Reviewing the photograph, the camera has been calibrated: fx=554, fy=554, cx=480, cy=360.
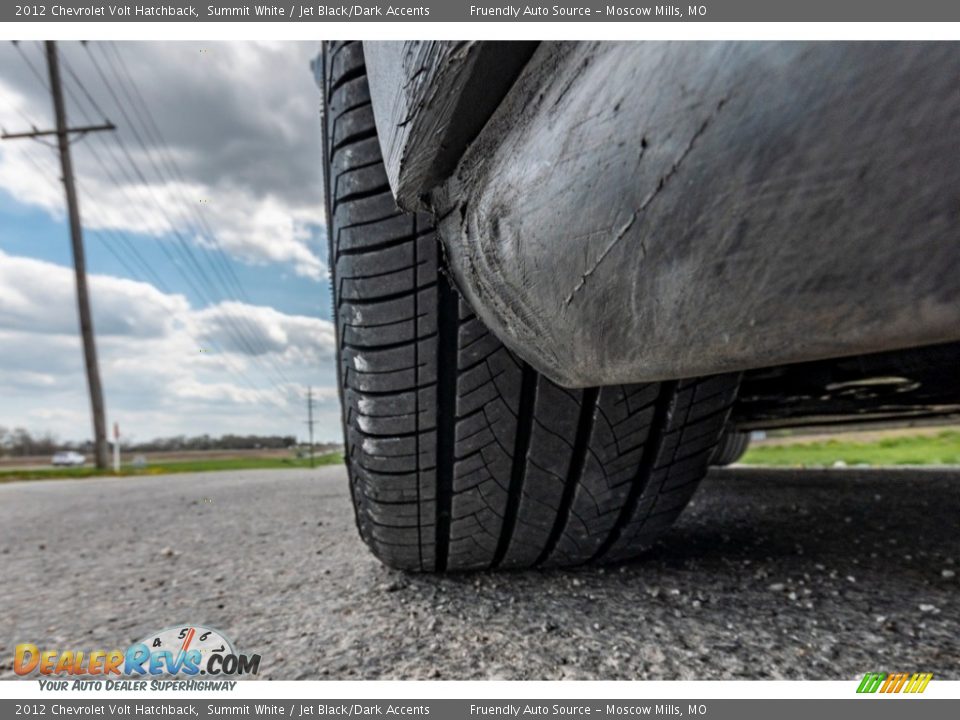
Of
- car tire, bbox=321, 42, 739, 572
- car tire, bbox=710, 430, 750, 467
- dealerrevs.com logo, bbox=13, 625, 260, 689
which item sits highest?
car tire, bbox=321, 42, 739, 572

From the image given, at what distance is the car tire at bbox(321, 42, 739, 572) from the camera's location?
2.00ft

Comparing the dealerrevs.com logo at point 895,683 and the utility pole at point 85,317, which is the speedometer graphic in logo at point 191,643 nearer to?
the dealerrevs.com logo at point 895,683

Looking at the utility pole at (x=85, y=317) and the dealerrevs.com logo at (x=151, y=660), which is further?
the utility pole at (x=85, y=317)

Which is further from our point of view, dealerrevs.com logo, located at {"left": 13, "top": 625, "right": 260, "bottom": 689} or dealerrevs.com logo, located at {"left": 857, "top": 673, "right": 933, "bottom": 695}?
dealerrevs.com logo, located at {"left": 13, "top": 625, "right": 260, "bottom": 689}

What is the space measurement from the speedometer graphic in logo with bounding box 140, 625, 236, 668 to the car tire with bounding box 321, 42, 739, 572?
234 mm

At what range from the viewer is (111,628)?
2.36 ft

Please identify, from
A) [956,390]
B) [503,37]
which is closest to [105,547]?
[503,37]

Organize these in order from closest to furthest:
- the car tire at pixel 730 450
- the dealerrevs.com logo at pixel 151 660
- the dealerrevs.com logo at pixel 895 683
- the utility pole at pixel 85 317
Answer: the dealerrevs.com logo at pixel 895 683, the dealerrevs.com logo at pixel 151 660, the car tire at pixel 730 450, the utility pole at pixel 85 317

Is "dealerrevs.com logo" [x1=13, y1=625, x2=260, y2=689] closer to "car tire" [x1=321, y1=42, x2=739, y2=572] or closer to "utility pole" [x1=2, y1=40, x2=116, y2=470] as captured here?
"car tire" [x1=321, y1=42, x2=739, y2=572]

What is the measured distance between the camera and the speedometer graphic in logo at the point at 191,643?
2.02ft

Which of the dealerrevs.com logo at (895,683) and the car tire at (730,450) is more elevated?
the car tire at (730,450)

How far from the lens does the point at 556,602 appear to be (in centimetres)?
72

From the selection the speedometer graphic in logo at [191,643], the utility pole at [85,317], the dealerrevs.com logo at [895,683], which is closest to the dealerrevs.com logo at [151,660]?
the speedometer graphic in logo at [191,643]

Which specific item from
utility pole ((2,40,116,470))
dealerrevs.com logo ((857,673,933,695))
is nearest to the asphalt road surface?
dealerrevs.com logo ((857,673,933,695))
